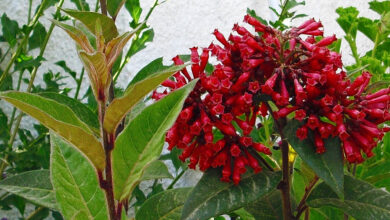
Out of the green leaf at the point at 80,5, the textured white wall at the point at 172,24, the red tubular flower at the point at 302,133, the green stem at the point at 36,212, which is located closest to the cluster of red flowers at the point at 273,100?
the red tubular flower at the point at 302,133

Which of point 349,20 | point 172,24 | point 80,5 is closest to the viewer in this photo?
point 80,5

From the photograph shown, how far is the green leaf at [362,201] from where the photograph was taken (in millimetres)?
636

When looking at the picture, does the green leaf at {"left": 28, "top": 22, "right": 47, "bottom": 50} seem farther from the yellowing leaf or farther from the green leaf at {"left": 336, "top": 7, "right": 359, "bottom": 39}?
the yellowing leaf

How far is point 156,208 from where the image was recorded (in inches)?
25.9

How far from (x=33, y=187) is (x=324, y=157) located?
0.36m

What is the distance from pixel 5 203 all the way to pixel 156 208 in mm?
695

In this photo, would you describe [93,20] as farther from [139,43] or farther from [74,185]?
[139,43]

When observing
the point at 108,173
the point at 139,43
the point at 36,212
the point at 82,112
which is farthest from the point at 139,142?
the point at 36,212

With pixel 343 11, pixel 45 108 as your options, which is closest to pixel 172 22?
pixel 343 11

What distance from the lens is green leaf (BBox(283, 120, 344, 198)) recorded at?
22.9 inches

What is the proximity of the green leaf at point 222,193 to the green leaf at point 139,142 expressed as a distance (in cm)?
11

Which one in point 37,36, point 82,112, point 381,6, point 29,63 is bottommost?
point 82,112

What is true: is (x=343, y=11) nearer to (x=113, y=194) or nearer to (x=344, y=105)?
(x=344, y=105)

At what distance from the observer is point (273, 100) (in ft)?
2.14
